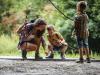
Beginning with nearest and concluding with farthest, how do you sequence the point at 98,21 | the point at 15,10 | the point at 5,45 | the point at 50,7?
the point at 98,21
the point at 5,45
the point at 50,7
the point at 15,10

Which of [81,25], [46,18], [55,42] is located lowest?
[55,42]

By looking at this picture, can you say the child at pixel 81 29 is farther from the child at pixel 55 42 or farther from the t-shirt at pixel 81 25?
the child at pixel 55 42

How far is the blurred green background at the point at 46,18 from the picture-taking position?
16688 millimetres

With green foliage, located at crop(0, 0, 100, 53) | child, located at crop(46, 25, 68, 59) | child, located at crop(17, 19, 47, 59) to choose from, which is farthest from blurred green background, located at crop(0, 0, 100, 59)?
child, located at crop(17, 19, 47, 59)

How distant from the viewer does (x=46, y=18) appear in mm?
22031

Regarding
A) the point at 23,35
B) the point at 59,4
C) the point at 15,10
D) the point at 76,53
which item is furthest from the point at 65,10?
the point at 15,10

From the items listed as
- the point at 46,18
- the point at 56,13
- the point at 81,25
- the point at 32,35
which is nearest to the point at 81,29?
the point at 81,25

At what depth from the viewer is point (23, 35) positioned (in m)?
13.0

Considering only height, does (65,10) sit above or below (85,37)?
above

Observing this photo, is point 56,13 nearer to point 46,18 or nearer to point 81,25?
point 46,18

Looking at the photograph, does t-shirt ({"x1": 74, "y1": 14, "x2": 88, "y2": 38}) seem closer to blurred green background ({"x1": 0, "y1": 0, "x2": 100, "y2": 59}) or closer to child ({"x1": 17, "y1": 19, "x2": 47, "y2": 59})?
child ({"x1": 17, "y1": 19, "x2": 47, "y2": 59})

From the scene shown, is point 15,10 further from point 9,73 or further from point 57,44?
point 9,73

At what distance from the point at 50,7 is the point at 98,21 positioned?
20.2 feet

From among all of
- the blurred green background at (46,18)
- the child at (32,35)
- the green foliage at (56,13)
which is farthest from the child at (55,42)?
the green foliage at (56,13)
